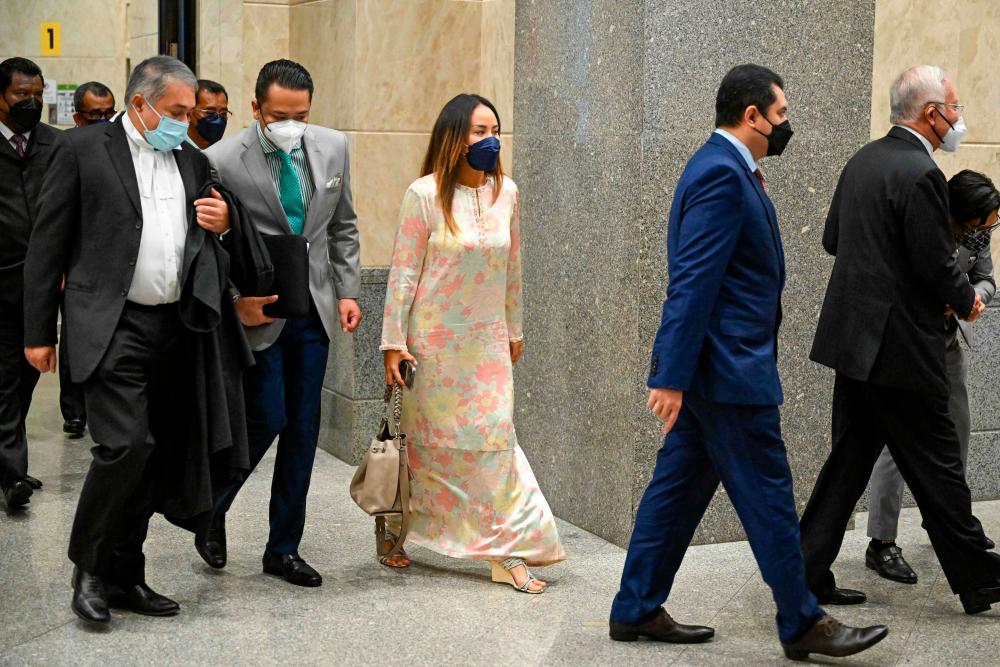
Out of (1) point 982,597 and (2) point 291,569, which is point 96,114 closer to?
(2) point 291,569

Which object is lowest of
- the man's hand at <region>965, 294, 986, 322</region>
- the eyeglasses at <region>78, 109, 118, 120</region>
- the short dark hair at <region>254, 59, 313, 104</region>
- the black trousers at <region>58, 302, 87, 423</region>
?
the black trousers at <region>58, 302, 87, 423</region>

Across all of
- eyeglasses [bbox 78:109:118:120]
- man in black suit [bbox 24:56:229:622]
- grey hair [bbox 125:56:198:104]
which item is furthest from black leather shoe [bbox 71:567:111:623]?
eyeglasses [bbox 78:109:118:120]

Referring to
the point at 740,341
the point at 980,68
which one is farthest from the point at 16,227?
the point at 980,68

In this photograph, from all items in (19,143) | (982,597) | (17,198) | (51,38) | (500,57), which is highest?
(51,38)

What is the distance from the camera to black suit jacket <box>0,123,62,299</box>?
6523 millimetres

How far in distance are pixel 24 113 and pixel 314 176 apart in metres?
2.12

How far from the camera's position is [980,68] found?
696 cm

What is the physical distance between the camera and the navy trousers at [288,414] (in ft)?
16.9

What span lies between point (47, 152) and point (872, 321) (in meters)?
4.05

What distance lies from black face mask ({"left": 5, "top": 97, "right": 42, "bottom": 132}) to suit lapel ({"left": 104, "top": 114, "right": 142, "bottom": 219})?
2.12 metres

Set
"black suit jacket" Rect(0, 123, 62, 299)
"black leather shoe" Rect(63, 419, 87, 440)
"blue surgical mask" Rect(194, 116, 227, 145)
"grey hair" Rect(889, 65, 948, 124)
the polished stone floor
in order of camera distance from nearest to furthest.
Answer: the polished stone floor < "grey hair" Rect(889, 65, 948, 124) < "blue surgical mask" Rect(194, 116, 227, 145) < "black suit jacket" Rect(0, 123, 62, 299) < "black leather shoe" Rect(63, 419, 87, 440)

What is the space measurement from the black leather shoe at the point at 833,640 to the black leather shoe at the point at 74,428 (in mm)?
4846

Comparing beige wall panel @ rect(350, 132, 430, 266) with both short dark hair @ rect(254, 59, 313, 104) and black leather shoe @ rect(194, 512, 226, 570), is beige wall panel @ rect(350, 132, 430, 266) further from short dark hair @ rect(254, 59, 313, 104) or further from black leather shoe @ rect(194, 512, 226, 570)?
black leather shoe @ rect(194, 512, 226, 570)

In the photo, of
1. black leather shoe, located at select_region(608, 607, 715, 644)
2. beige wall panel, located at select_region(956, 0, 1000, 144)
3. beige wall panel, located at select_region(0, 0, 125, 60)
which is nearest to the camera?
black leather shoe, located at select_region(608, 607, 715, 644)
